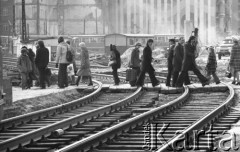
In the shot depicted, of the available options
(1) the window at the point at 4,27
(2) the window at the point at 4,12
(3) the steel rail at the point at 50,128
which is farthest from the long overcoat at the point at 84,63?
(2) the window at the point at 4,12

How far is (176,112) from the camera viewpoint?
50.3 feet

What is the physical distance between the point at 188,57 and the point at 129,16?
83.4 meters

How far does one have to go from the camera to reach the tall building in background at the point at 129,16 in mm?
97250

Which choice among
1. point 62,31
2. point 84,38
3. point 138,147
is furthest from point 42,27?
point 138,147

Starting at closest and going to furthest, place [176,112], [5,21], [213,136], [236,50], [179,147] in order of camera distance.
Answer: [179,147]
[213,136]
[176,112]
[236,50]
[5,21]

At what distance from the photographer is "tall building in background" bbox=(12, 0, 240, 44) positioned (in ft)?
319

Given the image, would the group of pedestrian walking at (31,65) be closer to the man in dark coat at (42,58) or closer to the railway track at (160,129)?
the man in dark coat at (42,58)

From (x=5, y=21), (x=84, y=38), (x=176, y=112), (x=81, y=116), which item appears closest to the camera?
(x=81, y=116)

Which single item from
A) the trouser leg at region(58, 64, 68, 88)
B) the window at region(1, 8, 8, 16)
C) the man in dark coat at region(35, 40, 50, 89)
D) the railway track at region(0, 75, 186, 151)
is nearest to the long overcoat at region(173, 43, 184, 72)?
the trouser leg at region(58, 64, 68, 88)

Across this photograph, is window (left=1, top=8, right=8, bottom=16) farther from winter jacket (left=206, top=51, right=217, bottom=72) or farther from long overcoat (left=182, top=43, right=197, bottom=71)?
long overcoat (left=182, top=43, right=197, bottom=71)

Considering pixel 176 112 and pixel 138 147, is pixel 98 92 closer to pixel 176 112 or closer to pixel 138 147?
pixel 176 112

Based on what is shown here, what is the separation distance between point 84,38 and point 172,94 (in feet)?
174

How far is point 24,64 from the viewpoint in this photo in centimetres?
2344

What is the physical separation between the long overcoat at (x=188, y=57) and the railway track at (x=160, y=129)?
3.87m
